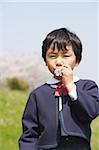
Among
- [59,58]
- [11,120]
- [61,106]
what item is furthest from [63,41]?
[11,120]

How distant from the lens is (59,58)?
1.10m

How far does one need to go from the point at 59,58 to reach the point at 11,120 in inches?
41.8

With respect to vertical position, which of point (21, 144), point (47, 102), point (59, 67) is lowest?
point (21, 144)

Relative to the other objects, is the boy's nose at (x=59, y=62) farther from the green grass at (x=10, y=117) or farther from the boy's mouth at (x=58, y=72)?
the green grass at (x=10, y=117)

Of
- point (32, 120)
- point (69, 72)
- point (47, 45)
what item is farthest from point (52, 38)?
point (32, 120)

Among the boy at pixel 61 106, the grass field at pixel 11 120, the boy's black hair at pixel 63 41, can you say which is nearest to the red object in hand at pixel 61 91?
the boy at pixel 61 106

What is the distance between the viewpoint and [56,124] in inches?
42.4

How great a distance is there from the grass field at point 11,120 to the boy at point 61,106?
80cm

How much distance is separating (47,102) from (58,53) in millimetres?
155

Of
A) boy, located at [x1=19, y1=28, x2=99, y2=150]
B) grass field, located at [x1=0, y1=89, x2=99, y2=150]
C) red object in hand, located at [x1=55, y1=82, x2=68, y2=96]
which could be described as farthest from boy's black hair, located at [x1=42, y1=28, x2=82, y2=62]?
grass field, located at [x1=0, y1=89, x2=99, y2=150]

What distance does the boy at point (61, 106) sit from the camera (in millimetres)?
1064

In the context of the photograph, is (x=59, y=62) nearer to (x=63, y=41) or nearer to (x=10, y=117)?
(x=63, y=41)

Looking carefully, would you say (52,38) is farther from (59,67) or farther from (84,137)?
(84,137)

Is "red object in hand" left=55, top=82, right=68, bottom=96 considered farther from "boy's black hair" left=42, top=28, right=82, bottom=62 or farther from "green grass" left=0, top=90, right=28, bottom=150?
"green grass" left=0, top=90, right=28, bottom=150
